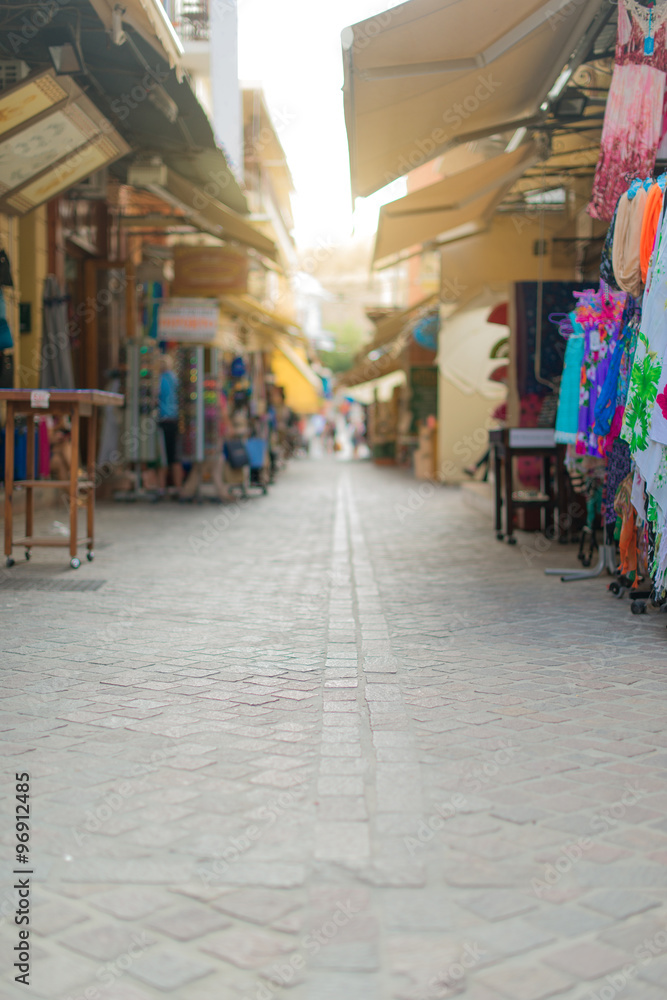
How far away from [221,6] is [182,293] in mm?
9109

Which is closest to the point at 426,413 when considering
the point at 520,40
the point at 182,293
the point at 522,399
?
the point at 182,293

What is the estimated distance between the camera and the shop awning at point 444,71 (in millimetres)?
6395

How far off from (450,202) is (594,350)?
5.78m

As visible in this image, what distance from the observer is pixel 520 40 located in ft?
22.3

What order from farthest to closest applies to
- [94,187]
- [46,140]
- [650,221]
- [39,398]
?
[94,187]
[46,140]
[39,398]
[650,221]

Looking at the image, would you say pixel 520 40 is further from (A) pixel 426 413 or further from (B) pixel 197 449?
(A) pixel 426 413

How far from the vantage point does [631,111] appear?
20.0 feet

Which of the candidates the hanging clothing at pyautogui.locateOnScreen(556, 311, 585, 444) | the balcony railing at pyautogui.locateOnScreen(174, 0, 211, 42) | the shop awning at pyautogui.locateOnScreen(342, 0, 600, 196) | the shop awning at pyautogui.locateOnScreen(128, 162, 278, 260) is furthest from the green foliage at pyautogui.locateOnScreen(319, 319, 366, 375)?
the hanging clothing at pyautogui.locateOnScreen(556, 311, 585, 444)

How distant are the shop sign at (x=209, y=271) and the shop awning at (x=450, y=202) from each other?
285cm

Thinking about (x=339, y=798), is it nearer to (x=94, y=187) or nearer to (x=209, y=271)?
(x=94, y=187)

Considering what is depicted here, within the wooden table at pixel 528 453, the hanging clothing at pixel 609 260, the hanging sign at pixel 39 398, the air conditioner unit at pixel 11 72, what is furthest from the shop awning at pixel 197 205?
the hanging clothing at pixel 609 260

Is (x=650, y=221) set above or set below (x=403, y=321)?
below

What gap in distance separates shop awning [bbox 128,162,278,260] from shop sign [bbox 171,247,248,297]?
45cm

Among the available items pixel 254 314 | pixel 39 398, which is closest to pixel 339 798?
pixel 39 398
